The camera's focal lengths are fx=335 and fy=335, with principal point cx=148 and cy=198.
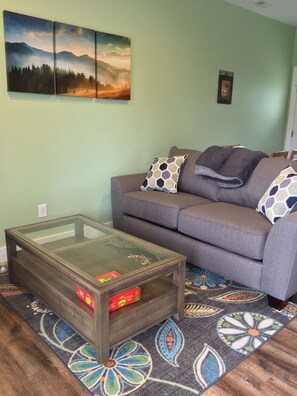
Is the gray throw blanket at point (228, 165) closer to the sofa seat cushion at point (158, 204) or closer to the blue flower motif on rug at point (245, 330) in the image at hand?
the sofa seat cushion at point (158, 204)

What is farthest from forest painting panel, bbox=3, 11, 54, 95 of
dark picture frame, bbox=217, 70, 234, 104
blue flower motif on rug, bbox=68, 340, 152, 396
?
dark picture frame, bbox=217, 70, 234, 104

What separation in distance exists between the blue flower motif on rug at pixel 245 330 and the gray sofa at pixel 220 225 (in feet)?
0.62

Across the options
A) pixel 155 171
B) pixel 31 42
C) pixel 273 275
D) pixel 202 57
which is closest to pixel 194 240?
pixel 273 275

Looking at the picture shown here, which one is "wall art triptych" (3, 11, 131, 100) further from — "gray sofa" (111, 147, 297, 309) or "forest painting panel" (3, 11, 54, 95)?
"gray sofa" (111, 147, 297, 309)

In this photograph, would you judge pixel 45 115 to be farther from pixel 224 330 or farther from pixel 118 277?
pixel 224 330

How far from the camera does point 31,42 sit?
8.71 ft

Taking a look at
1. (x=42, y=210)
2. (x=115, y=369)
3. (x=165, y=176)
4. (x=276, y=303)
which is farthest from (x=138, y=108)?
(x=115, y=369)

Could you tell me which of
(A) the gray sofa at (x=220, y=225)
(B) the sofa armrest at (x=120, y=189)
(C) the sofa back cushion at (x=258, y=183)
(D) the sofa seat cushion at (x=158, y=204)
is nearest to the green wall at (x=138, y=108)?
(B) the sofa armrest at (x=120, y=189)

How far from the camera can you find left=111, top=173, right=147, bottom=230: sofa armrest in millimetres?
3195

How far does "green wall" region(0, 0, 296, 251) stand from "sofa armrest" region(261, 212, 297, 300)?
6.07ft

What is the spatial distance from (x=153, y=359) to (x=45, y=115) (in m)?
2.12

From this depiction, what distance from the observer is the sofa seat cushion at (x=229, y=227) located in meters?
2.18

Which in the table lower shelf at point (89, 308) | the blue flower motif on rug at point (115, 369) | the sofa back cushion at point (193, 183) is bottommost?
the blue flower motif on rug at point (115, 369)

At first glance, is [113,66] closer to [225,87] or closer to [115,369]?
[225,87]
